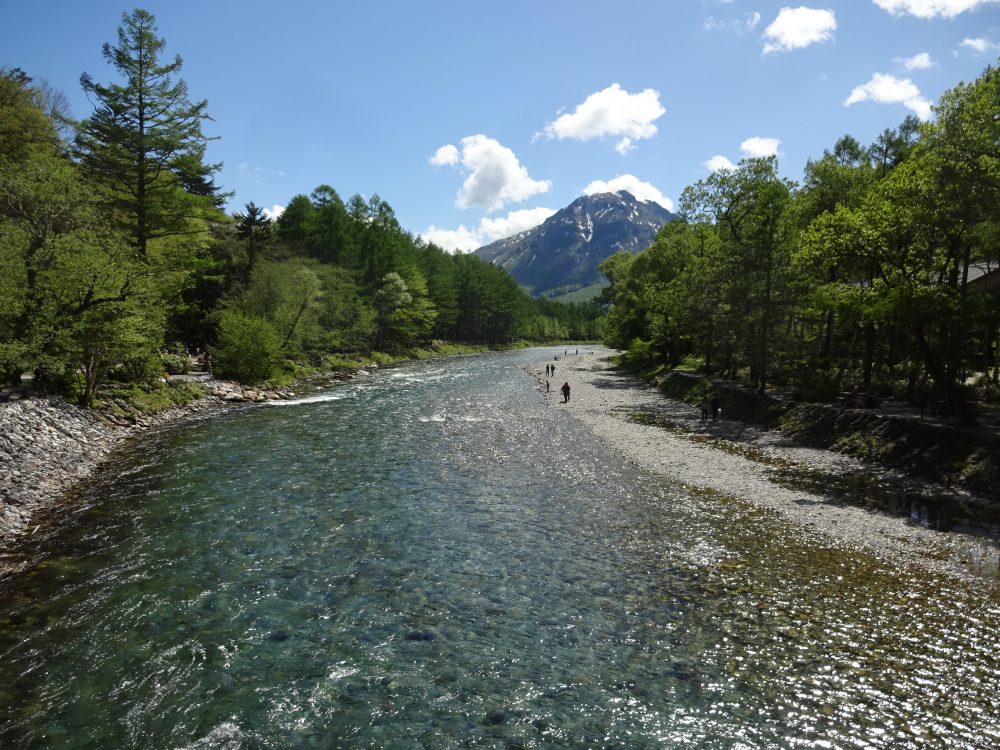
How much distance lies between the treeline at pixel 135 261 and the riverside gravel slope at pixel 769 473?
30309 mm

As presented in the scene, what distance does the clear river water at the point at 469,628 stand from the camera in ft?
30.3

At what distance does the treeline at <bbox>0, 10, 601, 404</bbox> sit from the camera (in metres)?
25.7

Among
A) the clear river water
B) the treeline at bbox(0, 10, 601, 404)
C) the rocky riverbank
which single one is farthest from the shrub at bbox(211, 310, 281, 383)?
the clear river water

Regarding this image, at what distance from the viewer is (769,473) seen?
84.2 ft

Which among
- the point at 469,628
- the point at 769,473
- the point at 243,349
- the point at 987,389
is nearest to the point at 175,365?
the point at 243,349

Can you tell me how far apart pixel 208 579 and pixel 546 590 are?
30.5 ft

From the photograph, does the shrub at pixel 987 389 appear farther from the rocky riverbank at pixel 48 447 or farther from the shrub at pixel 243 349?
the shrub at pixel 243 349

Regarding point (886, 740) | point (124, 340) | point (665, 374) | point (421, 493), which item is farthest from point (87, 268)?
point (665, 374)

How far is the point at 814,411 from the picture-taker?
33.2 meters

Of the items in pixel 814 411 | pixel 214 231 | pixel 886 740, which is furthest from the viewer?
pixel 214 231

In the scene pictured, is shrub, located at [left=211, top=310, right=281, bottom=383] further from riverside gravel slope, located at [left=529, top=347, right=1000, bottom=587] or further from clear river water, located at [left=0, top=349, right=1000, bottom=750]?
riverside gravel slope, located at [left=529, top=347, right=1000, bottom=587]

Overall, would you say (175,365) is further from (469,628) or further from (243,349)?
(469,628)

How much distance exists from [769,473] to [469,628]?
19.5m

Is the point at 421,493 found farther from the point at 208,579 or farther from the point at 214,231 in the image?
the point at 214,231
